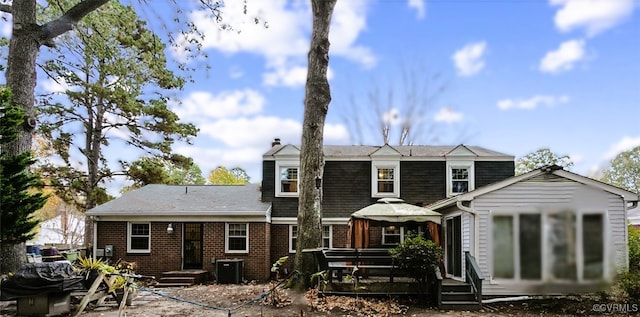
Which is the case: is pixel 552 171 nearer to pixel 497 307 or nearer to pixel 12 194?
pixel 497 307

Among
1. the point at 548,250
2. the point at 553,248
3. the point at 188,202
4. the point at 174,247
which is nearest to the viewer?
the point at 553,248

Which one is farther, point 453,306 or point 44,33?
point 44,33

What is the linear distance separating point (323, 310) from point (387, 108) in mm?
25704

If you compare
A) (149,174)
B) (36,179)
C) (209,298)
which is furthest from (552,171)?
(149,174)

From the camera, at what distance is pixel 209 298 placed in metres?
12.9

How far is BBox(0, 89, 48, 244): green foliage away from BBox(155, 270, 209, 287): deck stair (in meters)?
6.74

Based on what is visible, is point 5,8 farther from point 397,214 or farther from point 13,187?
point 397,214

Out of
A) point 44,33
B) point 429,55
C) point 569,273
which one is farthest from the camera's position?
point 429,55

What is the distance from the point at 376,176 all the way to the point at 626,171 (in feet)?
92.9

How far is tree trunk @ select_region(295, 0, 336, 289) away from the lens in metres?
13.2

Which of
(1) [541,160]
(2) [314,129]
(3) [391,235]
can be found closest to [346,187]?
(3) [391,235]

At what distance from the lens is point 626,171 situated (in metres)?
38.7

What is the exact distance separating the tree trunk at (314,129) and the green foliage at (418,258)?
2.28m

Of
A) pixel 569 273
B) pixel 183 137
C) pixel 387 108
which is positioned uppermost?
pixel 387 108
